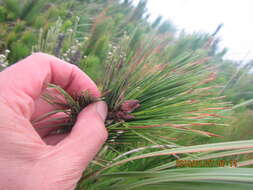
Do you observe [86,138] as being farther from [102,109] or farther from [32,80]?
[32,80]

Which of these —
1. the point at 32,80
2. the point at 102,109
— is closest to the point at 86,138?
the point at 102,109

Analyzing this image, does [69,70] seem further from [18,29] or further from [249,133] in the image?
[18,29]

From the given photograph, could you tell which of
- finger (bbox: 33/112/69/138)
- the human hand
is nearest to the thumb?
the human hand

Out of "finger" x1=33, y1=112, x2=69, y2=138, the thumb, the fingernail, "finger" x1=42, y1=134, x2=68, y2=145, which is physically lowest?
"finger" x1=42, y1=134, x2=68, y2=145

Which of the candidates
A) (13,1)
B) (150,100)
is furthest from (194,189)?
(13,1)

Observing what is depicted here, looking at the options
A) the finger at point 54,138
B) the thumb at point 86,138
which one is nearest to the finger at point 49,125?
the finger at point 54,138

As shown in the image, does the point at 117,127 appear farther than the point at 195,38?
No

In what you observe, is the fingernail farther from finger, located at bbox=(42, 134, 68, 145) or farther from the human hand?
finger, located at bbox=(42, 134, 68, 145)
